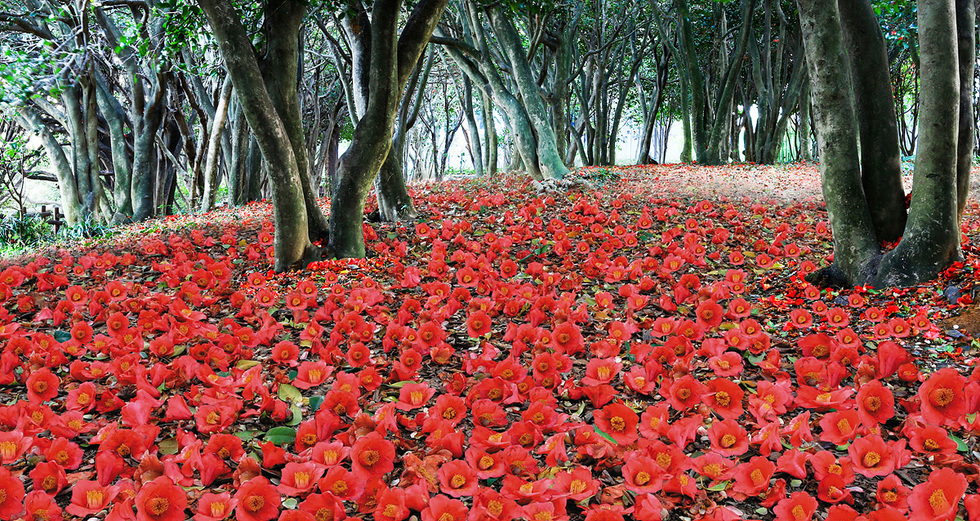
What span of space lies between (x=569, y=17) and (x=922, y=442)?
1251cm

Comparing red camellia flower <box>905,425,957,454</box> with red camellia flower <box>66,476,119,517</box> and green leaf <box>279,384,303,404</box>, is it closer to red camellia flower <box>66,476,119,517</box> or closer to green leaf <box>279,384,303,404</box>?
green leaf <box>279,384,303,404</box>

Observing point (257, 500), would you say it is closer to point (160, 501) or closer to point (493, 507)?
point (160, 501)

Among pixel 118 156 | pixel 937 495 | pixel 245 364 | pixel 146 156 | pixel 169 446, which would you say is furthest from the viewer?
pixel 118 156

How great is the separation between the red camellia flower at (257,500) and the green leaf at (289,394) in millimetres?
823

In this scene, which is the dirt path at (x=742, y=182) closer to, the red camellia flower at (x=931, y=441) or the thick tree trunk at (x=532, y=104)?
the thick tree trunk at (x=532, y=104)

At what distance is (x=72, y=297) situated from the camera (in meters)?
3.36

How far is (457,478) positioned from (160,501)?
80 cm

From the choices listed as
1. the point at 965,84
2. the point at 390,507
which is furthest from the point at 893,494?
the point at 965,84

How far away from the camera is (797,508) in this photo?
4.94ft

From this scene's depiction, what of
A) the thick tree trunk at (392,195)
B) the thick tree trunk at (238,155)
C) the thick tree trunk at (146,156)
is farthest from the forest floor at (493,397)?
the thick tree trunk at (146,156)

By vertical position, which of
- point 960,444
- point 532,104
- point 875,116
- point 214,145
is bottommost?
point 960,444

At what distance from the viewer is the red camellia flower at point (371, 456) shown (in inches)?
69.1

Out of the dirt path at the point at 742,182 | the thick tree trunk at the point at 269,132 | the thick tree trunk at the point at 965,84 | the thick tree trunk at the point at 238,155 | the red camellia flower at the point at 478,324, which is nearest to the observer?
the red camellia flower at the point at 478,324

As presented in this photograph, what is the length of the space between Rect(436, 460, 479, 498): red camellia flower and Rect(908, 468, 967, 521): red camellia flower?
1.16 metres
